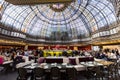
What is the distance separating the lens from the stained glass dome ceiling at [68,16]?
31358 millimetres

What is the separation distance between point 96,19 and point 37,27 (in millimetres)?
23873

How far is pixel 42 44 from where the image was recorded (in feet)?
154

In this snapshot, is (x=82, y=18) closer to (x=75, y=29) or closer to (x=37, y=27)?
(x=75, y=29)

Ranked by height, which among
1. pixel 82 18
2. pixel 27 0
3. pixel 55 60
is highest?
pixel 82 18

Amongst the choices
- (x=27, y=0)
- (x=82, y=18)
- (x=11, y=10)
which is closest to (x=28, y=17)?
(x=11, y=10)

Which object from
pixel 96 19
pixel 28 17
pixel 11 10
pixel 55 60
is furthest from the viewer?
pixel 28 17

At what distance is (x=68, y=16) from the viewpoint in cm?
4891

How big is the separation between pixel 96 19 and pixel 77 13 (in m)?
9.51

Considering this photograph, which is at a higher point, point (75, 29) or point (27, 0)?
point (75, 29)

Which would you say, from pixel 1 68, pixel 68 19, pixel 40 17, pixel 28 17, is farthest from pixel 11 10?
pixel 68 19

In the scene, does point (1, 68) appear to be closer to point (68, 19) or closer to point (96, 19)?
point (96, 19)

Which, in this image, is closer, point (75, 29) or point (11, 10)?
point (11, 10)

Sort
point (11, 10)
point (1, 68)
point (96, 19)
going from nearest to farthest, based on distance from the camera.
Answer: point (1, 68), point (11, 10), point (96, 19)

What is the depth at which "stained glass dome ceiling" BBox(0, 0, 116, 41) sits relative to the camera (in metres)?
31.4
